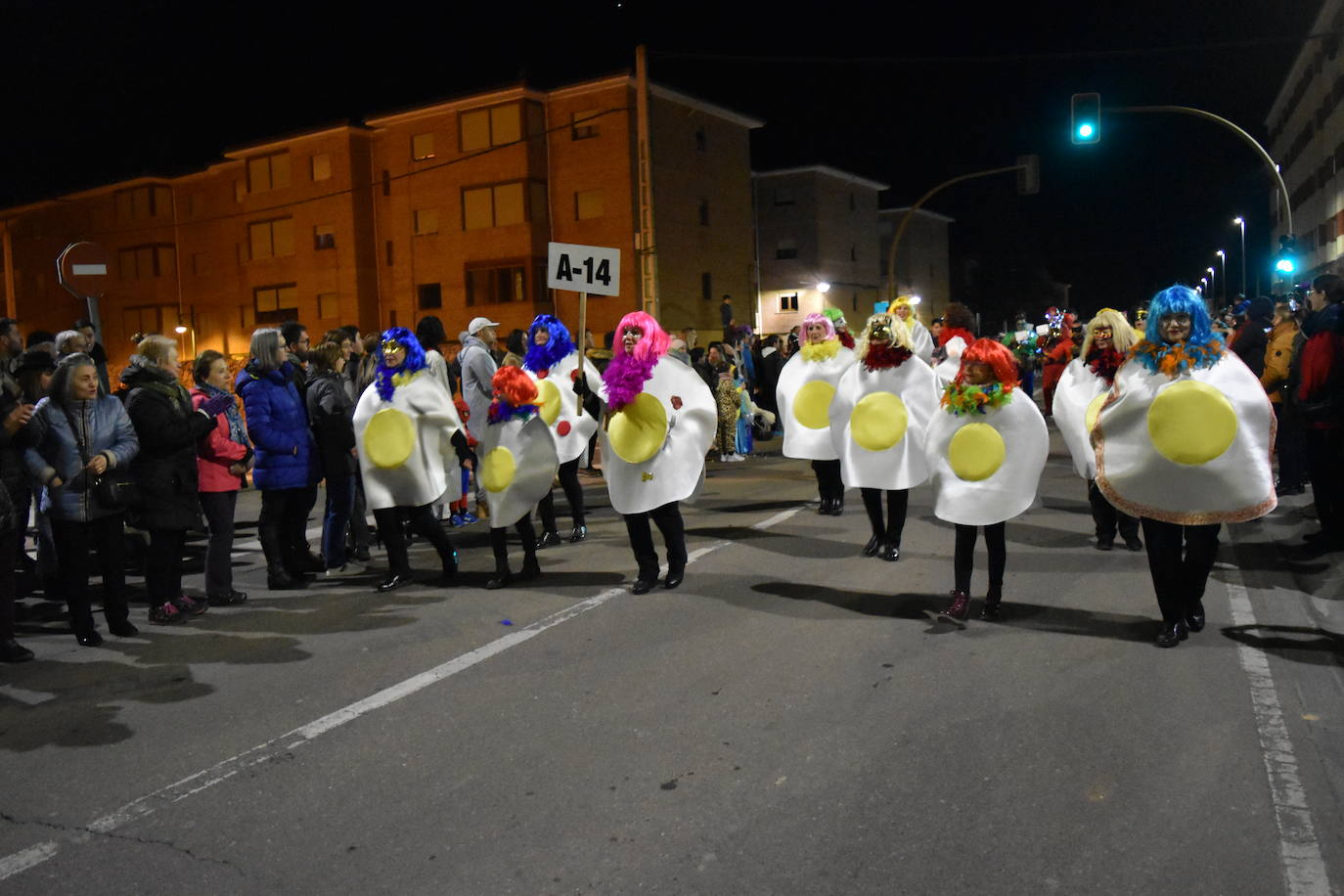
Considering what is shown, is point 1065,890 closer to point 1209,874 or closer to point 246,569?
point 1209,874

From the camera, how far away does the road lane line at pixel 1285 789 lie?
11.9 ft

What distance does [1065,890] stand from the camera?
3.54 m

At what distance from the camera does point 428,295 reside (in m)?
42.1

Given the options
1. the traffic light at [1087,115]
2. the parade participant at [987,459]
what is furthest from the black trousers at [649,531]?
the traffic light at [1087,115]

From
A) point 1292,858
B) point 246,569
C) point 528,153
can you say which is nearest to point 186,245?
point 528,153

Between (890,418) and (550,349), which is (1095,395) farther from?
(550,349)

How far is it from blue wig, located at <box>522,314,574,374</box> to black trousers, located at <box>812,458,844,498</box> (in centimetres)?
303

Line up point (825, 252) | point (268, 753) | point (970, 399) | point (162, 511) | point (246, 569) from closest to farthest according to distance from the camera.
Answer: point (268, 753) → point (970, 399) → point (162, 511) → point (246, 569) → point (825, 252)

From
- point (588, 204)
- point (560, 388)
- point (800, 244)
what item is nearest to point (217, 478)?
point (560, 388)

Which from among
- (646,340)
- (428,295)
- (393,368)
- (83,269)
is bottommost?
(393,368)

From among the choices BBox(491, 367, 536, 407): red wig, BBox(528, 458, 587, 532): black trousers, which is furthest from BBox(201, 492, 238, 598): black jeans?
BBox(528, 458, 587, 532): black trousers

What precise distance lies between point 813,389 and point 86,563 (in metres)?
6.37

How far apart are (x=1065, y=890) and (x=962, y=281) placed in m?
80.2

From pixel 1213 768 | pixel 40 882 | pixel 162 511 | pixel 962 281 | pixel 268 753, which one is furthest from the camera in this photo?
pixel 962 281
